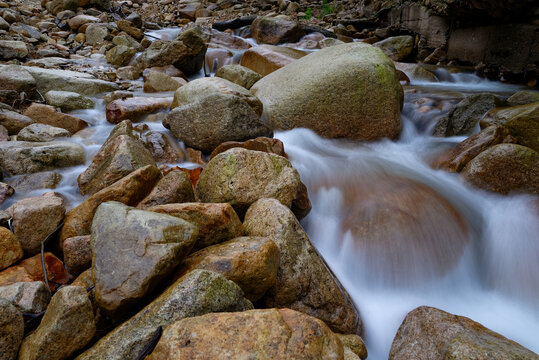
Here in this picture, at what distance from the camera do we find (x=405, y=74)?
27.5 feet

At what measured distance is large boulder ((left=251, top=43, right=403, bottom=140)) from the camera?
5.07 meters

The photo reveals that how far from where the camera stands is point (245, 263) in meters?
2.11

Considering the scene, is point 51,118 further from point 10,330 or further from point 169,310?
point 169,310

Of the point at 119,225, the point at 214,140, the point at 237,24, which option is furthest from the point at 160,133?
the point at 237,24

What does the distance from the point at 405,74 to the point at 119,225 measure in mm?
8198

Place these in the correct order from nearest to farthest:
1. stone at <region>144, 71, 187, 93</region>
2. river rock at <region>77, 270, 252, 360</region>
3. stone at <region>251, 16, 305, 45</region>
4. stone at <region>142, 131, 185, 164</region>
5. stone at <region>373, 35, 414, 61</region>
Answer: river rock at <region>77, 270, 252, 360</region>
stone at <region>142, 131, 185, 164</region>
stone at <region>144, 71, 187, 93</region>
stone at <region>373, 35, 414, 61</region>
stone at <region>251, 16, 305, 45</region>

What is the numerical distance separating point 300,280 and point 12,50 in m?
9.87

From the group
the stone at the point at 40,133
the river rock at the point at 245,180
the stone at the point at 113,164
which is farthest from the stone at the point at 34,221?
the stone at the point at 40,133

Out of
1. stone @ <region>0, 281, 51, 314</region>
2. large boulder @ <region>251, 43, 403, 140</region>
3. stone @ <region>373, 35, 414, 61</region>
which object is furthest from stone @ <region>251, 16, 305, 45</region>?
stone @ <region>0, 281, 51, 314</region>

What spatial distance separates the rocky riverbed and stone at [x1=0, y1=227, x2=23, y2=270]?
0.05ft

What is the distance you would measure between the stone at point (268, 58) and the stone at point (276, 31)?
3900mm

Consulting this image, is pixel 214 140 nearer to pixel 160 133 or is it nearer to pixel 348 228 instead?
pixel 160 133

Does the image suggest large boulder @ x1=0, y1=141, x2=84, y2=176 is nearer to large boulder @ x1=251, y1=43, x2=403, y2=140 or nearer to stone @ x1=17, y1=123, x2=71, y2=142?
stone @ x1=17, y1=123, x2=71, y2=142

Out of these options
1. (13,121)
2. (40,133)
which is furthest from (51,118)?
(40,133)
